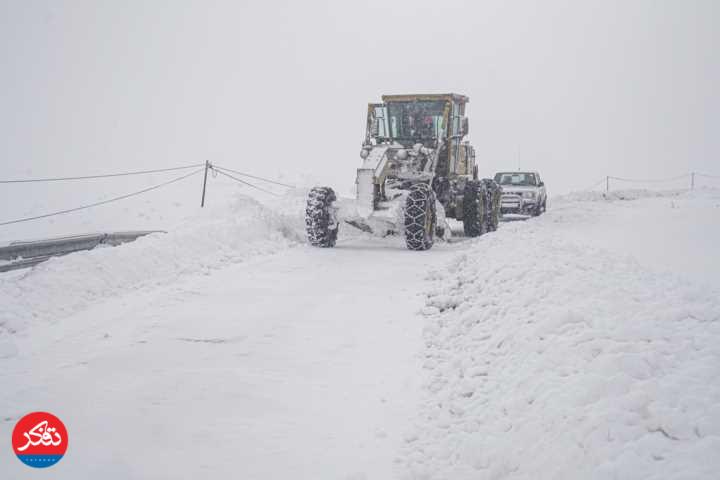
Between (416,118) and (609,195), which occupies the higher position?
(416,118)

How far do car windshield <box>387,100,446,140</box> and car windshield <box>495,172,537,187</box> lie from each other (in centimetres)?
809

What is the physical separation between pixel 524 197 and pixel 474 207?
5972mm

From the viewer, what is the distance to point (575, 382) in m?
3.81

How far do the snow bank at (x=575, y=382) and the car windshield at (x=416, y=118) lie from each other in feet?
26.1

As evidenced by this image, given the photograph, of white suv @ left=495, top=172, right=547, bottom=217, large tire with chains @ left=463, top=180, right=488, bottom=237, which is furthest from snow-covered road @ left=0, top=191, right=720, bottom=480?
white suv @ left=495, top=172, right=547, bottom=217

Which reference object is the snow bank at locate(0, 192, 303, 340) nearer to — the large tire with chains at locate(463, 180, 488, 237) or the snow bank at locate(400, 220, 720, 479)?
the large tire with chains at locate(463, 180, 488, 237)

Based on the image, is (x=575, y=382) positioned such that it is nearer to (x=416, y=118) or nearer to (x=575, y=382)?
(x=575, y=382)

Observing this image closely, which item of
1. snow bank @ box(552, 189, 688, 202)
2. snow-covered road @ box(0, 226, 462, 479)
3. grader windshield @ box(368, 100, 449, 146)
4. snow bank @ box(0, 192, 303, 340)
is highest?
Result: grader windshield @ box(368, 100, 449, 146)

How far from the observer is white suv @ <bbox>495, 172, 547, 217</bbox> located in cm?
2019

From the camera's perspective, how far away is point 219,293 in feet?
26.3

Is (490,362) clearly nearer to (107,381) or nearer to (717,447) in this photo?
(717,447)

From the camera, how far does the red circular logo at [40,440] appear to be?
12.5 feet

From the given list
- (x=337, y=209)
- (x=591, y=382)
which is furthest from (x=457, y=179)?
(x=591, y=382)

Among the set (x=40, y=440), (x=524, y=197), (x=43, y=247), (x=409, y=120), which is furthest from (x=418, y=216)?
(x=524, y=197)
